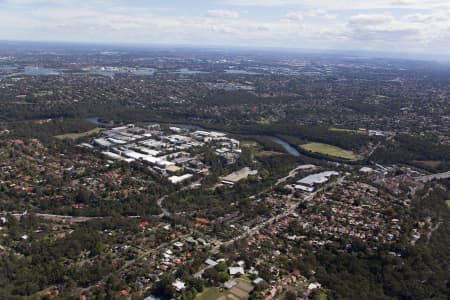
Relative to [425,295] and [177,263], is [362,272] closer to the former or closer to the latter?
[425,295]

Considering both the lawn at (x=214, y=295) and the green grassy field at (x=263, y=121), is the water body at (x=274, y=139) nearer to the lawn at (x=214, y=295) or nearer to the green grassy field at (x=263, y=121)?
the green grassy field at (x=263, y=121)

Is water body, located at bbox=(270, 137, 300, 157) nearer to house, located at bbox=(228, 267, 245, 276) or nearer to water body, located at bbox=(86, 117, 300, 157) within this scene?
water body, located at bbox=(86, 117, 300, 157)

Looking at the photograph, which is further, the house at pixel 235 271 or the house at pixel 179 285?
the house at pixel 235 271

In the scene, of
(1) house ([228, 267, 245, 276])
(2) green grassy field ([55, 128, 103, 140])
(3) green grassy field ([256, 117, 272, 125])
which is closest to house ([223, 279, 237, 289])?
(1) house ([228, 267, 245, 276])

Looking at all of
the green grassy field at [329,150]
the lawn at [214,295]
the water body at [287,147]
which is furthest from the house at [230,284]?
the green grassy field at [329,150]

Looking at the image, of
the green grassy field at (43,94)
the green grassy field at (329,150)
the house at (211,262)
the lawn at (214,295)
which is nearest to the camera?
the lawn at (214,295)

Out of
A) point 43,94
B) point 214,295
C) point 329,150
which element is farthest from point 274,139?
point 43,94

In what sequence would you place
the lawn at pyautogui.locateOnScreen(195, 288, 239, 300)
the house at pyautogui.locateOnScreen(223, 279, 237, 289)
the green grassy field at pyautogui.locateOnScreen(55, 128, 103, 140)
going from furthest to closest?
1. the green grassy field at pyautogui.locateOnScreen(55, 128, 103, 140)
2. the house at pyautogui.locateOnScreen(223, 279, 237, 289)
3. the lawn at pyautogui.locateOnScreen(195, 288, 239, 300)

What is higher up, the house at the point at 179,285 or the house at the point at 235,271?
the house at the point at 179,285

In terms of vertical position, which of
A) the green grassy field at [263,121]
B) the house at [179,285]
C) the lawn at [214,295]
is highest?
the house at [179,285]
